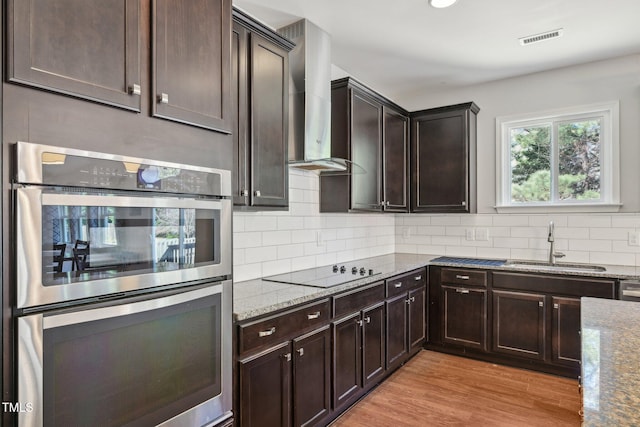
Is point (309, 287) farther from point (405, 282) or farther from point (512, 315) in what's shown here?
point (512, 315)

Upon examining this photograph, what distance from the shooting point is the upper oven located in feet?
3.31

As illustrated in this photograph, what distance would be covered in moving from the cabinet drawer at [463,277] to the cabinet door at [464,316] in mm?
56

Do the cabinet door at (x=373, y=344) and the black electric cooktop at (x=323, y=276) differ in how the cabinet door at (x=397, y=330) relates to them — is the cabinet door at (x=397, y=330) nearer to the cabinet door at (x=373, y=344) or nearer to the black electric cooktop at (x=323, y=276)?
the cabinet door at (x=373, y=344)

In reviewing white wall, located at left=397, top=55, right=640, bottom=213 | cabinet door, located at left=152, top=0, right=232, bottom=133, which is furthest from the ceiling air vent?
cabinet door, located at left=152, top=0, right=232, bottom=133

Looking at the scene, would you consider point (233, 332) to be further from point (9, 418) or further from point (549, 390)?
point (549, 390)

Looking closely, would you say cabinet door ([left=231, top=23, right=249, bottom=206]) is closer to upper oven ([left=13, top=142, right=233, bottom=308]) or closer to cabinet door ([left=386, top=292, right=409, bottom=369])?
upper oven ([left=13, top=142, right=233, bottom=308])

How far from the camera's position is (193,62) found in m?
1.47

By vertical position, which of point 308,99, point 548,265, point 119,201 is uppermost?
point 308,99

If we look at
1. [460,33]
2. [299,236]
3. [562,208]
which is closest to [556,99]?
[562,208]

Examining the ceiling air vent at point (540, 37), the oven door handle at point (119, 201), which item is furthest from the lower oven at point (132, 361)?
the ceiling air vent at point (540, 37)

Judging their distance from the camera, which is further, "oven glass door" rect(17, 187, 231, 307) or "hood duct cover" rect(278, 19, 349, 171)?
"hood duct cover" rect(278, 19, 349, 171)

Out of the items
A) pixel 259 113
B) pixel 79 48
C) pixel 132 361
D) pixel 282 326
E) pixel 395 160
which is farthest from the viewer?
pixel 395 160

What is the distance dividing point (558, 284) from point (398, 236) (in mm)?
1784

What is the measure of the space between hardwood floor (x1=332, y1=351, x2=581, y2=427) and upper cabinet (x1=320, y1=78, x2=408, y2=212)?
1497mm
